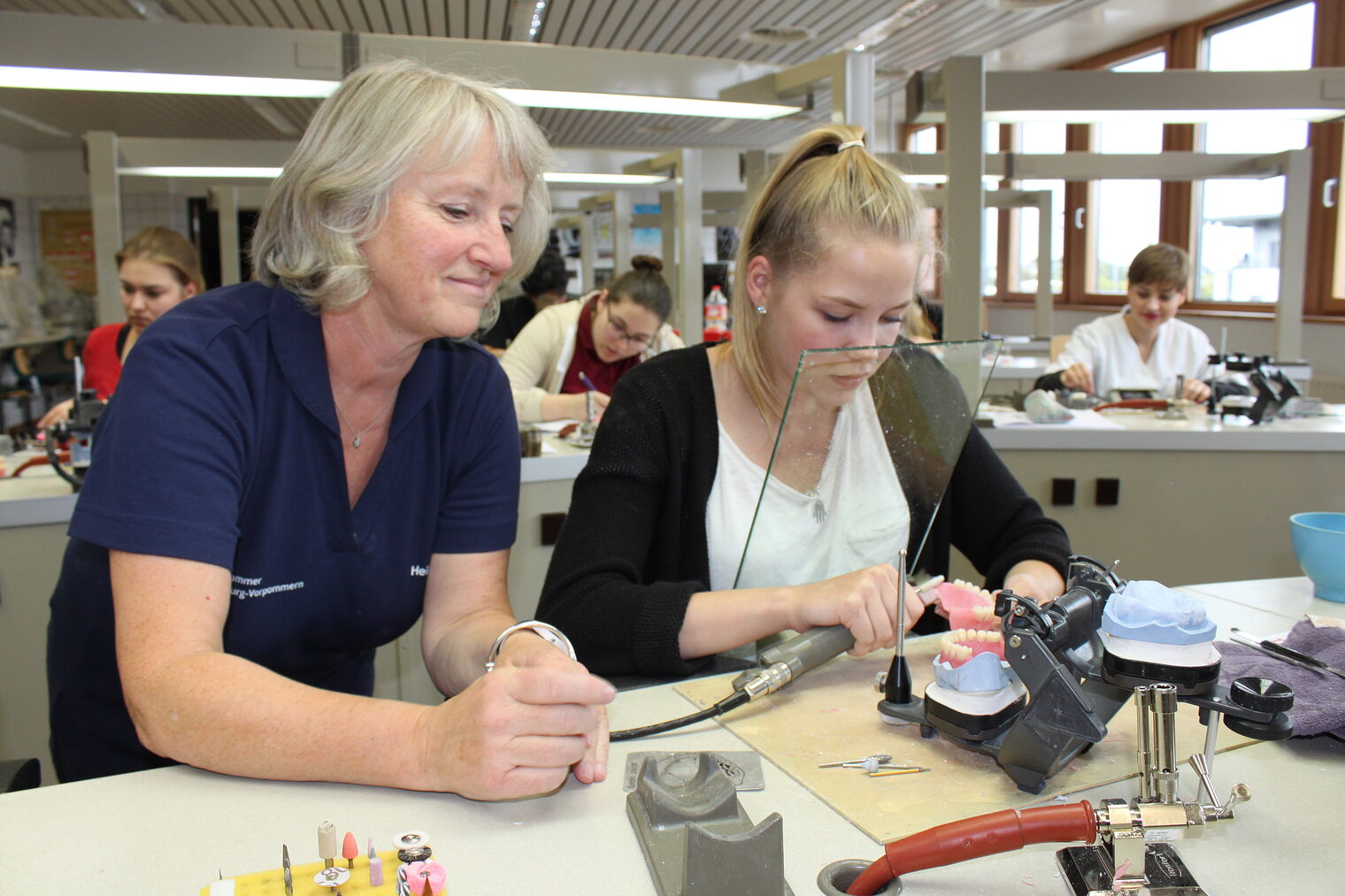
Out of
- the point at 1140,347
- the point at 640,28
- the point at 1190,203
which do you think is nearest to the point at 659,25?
the point at 640,28

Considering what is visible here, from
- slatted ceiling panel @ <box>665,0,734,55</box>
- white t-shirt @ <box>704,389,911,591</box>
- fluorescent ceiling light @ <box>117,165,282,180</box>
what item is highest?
slatted ceiling panel @ <box>665,0,734,55</box>

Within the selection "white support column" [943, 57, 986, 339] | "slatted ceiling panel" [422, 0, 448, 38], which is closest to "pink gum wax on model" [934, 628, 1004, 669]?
"white support column" [943, 57, 986, 339]

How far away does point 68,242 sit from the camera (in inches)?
360

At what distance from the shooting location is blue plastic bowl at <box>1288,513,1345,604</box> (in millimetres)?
1234

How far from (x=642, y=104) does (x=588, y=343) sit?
1532 millimetres

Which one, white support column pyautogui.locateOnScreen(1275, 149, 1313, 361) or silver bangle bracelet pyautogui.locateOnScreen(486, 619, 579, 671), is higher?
white support column pyautogui.locateOnScreen(1275, 149, 1313, 361)

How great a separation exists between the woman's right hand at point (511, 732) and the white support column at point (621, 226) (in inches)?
183

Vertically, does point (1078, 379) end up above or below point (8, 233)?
below

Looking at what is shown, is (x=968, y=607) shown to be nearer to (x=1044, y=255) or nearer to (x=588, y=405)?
(x=588, y=405)

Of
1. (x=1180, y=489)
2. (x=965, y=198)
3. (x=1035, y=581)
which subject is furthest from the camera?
(x=1180, y=489)

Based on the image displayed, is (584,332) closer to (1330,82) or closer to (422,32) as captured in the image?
(1330,82)

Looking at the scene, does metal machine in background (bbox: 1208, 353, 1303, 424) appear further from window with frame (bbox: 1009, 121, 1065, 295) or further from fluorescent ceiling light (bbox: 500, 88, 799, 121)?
window with frame (bbox: 1009, 121, 1065, 295)

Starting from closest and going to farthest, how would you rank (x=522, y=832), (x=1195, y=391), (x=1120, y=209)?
1. (x=522, y=832)
2. (x=1195, y=391)
3. (x=1120, y=209)

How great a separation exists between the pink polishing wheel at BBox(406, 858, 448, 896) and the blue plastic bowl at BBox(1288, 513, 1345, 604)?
3.89ft
